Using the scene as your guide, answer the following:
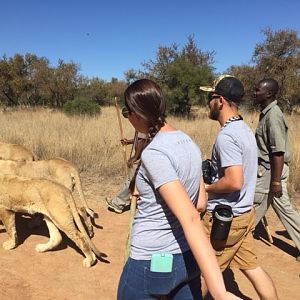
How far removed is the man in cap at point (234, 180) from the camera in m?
3.04

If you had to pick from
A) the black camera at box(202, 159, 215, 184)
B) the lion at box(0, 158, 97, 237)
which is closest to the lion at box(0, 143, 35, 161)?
the lion at box(0, 158, 97, 237)

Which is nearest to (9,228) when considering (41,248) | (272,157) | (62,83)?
(41,248)

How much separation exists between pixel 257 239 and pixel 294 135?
16.9 ft

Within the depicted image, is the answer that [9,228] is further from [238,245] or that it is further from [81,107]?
[81,107]

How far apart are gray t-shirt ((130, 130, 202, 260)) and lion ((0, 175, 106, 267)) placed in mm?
2848

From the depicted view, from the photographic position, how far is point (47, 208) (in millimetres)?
4938

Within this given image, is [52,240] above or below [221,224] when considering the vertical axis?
below

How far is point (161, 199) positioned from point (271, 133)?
288cm

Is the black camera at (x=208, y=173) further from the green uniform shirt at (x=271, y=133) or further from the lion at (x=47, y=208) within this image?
the lion at (x=47, y=208)

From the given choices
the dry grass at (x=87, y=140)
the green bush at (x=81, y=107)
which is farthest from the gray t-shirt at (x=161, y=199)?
the green bush at (x=81, y=107)

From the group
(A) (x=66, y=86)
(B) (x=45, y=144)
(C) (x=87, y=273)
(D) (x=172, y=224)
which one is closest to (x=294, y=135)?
(B) (x=45, y=144)

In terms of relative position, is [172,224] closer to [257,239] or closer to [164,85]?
[257,239]

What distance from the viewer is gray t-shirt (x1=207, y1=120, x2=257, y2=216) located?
3.04m

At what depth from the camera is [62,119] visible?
1427 cm
